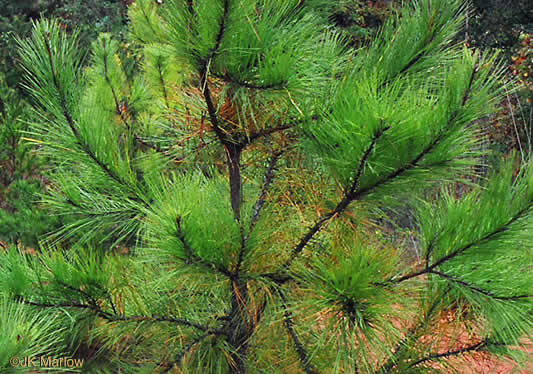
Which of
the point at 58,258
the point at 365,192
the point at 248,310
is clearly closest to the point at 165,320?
the point at 248,310

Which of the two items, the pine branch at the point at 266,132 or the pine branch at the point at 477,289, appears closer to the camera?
the pine branch at the point at 477,289

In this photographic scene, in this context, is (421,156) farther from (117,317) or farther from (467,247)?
(117,317)

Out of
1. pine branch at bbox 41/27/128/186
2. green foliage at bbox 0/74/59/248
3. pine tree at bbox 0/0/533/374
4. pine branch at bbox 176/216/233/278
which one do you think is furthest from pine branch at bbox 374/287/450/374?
green foliage at bbox 0/74/59/248

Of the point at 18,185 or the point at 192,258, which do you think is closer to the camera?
the point at 192,258

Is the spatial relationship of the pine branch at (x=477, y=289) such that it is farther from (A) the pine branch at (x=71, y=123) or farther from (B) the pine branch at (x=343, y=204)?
(A) the pine branch at (x=71, y=123)

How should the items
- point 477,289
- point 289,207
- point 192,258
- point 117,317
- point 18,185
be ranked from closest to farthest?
point 192,258 < point 477,289 < point 117,317 < point 289,207 < point 18,185

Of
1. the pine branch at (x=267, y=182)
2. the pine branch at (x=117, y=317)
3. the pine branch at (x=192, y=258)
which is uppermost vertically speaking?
the pine branch at (x=267, y=182)

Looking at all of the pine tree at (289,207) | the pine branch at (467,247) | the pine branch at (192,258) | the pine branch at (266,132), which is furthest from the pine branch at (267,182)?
the pine branch at (467,247)

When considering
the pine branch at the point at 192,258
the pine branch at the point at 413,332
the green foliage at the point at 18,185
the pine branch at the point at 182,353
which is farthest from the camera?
the green foliage at the point at 18,185

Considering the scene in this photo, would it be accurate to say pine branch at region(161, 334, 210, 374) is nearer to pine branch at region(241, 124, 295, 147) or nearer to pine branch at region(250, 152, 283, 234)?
pine branch at region(250, 152, 283, 234)

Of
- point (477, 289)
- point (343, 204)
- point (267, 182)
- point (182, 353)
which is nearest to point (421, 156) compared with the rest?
point (343, 204)
